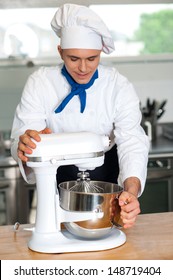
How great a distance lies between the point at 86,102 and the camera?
7.42ft

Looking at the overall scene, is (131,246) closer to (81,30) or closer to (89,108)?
(89,108)

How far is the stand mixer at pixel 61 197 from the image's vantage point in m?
1.70

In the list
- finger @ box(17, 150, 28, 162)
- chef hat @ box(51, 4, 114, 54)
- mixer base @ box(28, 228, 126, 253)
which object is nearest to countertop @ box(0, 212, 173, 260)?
mixer base @ box(28, 228, 126, 253)

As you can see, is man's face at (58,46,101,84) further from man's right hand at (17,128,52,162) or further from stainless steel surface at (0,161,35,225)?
stainless steel surface at (0,161,35,225)

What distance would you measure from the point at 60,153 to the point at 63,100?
549mm

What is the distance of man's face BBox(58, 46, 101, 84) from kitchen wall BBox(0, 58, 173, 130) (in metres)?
1.83

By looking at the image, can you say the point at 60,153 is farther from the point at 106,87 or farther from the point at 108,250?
the point at 106,87

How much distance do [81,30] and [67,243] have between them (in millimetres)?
789

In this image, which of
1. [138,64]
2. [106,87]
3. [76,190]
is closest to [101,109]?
[106,87]

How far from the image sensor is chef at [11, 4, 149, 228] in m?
2.02

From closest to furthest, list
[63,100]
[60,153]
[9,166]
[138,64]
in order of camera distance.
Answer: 1. [60,153]
2. [63,100]
3. [9,166]
4. [138,64]

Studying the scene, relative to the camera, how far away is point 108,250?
5.74ft

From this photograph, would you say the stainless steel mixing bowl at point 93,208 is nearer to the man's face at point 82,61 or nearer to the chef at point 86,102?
the chef at point 86,102

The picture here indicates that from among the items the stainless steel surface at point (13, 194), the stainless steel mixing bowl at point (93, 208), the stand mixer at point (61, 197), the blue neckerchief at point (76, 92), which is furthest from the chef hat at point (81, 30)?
the stainless steel surface at point (13, 194)
